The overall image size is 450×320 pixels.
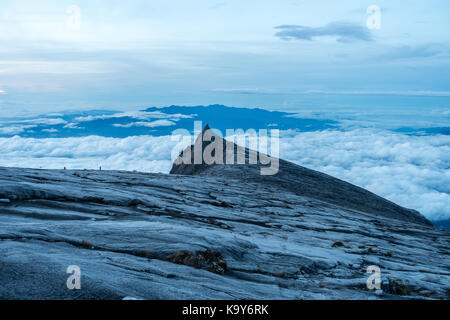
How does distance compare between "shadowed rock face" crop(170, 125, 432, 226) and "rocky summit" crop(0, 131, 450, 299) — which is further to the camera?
"shadowed rock face" crop(170, 125, 432, 226)

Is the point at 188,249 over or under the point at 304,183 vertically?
over

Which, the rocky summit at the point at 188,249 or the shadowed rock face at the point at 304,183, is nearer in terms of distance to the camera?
the rocky summit at the point at 188,249

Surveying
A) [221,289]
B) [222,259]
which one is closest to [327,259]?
[222,259]
